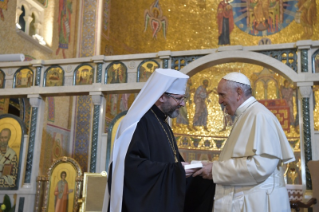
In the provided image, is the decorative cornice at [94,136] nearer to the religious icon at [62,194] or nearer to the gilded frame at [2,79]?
the religious icon at [62,194]

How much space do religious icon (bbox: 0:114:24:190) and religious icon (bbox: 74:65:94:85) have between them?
1581mm

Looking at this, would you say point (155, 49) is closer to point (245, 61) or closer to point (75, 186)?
point (245, 61)

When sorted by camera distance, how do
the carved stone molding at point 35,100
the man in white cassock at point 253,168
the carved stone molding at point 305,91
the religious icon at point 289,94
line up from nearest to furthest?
the man in white cassock at point 253,168 < the carved stone molding at point 305,91 < the carved stone molding at point 35,100 < the religious icon at point 289,94

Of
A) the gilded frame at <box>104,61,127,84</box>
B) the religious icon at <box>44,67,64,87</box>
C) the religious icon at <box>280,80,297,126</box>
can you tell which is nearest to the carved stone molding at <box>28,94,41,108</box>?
the religious icon at <box>44,67,64,87</box>

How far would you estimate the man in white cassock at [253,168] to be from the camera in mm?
3195

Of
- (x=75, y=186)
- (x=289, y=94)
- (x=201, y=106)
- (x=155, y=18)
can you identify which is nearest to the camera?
(x=75, y=186)

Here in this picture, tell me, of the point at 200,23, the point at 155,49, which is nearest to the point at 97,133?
the point at 155,49

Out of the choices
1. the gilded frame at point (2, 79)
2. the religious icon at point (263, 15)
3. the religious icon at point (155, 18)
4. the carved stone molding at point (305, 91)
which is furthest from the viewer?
the religious icon at point (155, 18)

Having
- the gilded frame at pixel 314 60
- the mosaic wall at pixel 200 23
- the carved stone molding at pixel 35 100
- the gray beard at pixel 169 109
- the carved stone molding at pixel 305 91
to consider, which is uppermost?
the mosaic wall at pixel 200 23

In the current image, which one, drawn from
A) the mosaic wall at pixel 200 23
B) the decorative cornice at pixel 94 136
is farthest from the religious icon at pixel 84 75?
the mosaic wall at pixel 200 23

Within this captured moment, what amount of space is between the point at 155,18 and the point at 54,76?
298 inches

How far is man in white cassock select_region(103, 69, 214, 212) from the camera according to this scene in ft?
10.2

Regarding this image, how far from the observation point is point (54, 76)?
8938 mm

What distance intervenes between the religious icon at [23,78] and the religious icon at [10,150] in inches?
29.6
